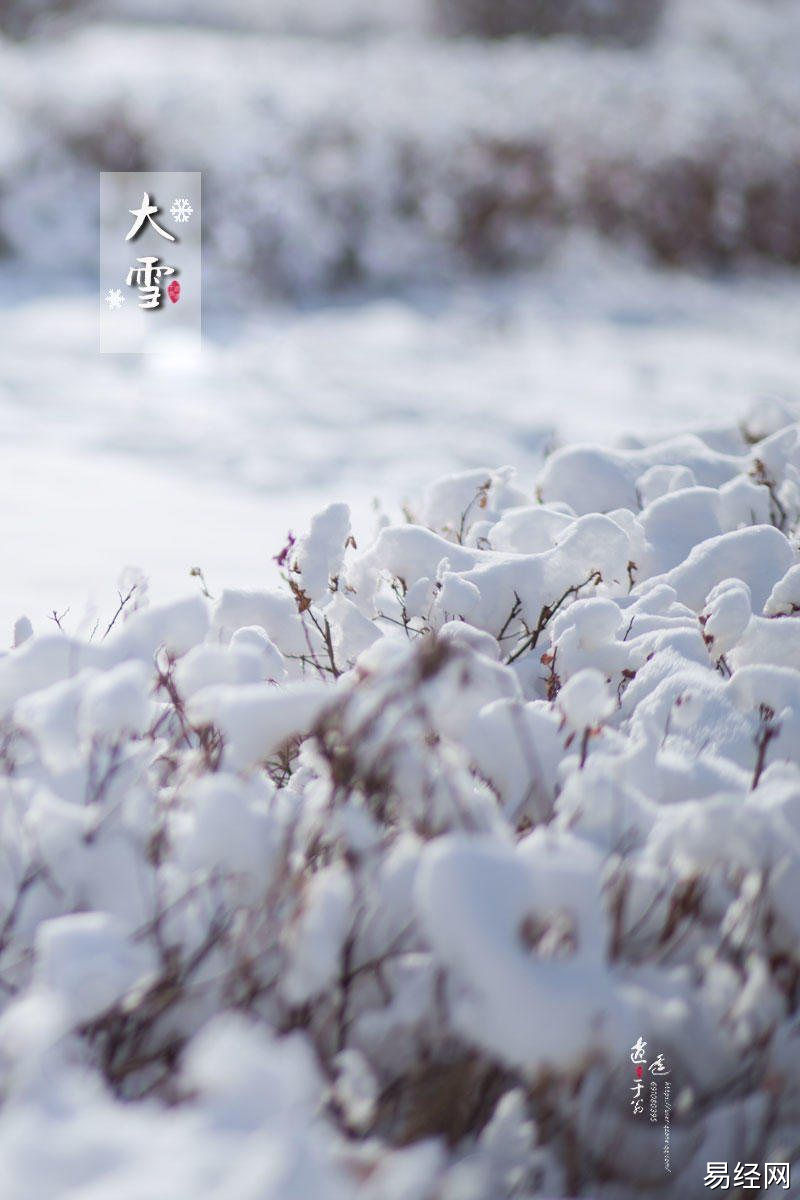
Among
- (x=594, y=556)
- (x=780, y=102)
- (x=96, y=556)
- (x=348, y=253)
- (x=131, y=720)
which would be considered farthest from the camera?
(x=780, y=102)

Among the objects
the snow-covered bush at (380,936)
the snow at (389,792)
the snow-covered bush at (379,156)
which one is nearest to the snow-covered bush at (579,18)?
the snow-covered bush at (379,156)

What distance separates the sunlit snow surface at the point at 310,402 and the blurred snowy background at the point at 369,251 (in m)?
0.02

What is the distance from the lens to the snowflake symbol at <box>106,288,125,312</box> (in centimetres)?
640

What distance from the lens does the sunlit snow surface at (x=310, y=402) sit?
10.8 ft

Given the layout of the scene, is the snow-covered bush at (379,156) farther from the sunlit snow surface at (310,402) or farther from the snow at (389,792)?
the snow at (389,792)

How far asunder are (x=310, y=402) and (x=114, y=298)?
2403mm

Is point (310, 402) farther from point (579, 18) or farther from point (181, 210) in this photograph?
point (579, 18)

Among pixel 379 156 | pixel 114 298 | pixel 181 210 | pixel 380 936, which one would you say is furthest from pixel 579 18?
pixel 380 936

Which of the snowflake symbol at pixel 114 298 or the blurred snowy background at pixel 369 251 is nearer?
the blurred snowy background at pixel 369 251

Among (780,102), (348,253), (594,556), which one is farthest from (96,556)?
(780,102)

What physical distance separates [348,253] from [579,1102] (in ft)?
24.2

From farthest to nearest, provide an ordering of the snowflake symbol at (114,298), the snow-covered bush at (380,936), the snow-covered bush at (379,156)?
the snow-covered bush at (379,156), the snowflake symbol at (114,298), the snow-covered bush at (380,936)

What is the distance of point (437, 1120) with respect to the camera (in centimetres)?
83

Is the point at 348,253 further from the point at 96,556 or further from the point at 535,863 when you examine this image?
the point at 535,863
